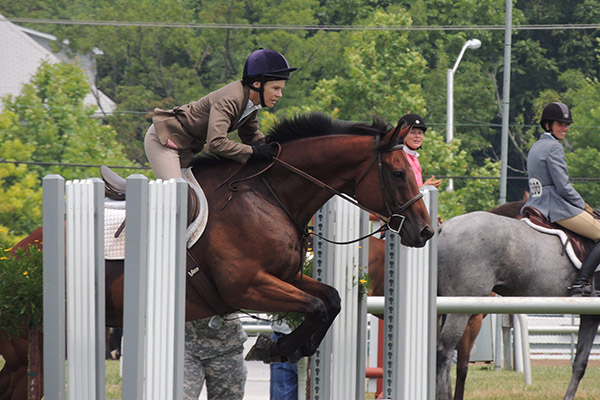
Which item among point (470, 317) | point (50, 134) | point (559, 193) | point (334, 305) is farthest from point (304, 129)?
point (50, 134)

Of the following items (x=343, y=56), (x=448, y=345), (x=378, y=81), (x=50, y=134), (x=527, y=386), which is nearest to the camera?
(x=448, y=345)

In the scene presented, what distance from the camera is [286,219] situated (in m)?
6.19

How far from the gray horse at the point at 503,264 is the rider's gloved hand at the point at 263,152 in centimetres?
351

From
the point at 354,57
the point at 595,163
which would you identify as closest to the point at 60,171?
the point at 354,57

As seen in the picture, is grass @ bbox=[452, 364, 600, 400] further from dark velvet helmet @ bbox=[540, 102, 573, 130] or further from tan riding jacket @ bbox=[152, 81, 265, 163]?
tan riding jacket @ bbox=[152, 81, 265, 163]

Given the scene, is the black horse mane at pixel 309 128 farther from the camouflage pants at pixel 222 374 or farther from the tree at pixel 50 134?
the tree at pixel 50 134

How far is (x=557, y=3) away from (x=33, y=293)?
154 feet

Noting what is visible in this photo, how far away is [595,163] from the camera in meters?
36.6

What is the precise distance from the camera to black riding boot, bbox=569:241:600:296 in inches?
367

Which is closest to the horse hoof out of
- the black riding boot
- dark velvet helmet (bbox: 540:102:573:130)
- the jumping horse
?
the jumping horse

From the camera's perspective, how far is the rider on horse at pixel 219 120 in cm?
611

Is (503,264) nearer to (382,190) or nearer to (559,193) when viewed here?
(559,193)

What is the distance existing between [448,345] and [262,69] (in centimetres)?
383

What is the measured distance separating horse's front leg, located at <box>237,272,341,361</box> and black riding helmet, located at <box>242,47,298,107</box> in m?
1.12
